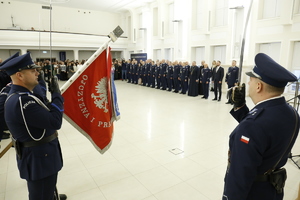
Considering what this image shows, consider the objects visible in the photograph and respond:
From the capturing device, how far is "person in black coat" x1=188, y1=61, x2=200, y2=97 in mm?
9227

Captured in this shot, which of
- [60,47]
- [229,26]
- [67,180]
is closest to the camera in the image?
[67,180]

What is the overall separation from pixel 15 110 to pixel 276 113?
1.75 meters

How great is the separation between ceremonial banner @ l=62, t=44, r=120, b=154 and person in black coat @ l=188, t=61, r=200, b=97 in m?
7.46

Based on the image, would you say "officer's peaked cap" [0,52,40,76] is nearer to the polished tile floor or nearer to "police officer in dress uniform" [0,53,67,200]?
"police officer in dress uniform" [0,53,67,200]

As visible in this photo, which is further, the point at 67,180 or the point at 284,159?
the point at 67,180

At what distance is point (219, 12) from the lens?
11.2 meters

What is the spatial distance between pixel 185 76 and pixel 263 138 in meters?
8.71

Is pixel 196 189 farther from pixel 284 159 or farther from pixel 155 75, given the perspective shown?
pixel 155 75

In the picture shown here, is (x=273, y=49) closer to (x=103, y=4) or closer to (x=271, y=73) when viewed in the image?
(x=271, y=73)

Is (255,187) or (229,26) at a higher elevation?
(229,26)

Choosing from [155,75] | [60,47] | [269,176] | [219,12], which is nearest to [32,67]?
[269,176]

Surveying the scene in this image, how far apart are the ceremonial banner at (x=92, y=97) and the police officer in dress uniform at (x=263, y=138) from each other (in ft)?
4.42

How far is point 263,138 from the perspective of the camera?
1141mm

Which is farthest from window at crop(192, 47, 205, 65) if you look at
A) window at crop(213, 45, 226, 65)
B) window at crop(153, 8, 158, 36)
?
window at crop(153, 8, 158, 36)
